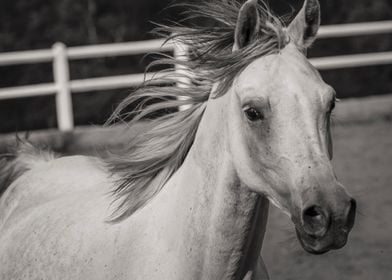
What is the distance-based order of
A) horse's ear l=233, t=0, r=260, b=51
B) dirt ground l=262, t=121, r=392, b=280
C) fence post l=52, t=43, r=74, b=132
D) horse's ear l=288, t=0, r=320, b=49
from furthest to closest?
fence post l=52, t=43, r=74, b=132 → dirt ground l=262, t=121, r=392, b=280 → horse's ear l=288, t=0, r=320, b=49 → horse's ear l=233, t=0, r=260, b=51

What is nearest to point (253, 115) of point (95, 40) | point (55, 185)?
point (55, 185)

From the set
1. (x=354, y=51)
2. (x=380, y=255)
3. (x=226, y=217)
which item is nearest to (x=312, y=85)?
(x=226, y=217)

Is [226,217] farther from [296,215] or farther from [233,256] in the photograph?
[296,215]

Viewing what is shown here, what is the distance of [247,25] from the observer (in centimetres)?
313

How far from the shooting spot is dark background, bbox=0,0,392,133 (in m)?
19.2

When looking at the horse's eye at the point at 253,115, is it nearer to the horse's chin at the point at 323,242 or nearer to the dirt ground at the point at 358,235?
the horse's chin at the point at 323,242

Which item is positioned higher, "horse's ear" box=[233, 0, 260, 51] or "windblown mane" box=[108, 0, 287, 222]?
"horse's ear" box=[233, 0, 260, 51]

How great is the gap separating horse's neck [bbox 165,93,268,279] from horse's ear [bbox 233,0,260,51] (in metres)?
0.27

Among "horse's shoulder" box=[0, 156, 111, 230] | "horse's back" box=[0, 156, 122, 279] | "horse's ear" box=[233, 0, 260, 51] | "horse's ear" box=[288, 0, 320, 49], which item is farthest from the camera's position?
"horse's shoulder" box=[0, 156, 111, 230]

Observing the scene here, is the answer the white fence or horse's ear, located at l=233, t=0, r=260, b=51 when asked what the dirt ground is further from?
the white fence

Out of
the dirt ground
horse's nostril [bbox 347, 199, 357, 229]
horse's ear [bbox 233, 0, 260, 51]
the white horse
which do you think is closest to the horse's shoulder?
the white horse

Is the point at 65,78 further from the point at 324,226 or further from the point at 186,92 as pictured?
the point at 324,226

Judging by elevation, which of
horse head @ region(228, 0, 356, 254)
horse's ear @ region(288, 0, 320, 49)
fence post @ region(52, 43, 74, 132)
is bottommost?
fence post @ region(52, 43, 74, 132)

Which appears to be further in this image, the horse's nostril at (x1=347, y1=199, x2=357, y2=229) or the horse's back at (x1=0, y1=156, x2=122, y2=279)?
the horse's back at (x1=0, y1=156, x2=122, y2=279)
